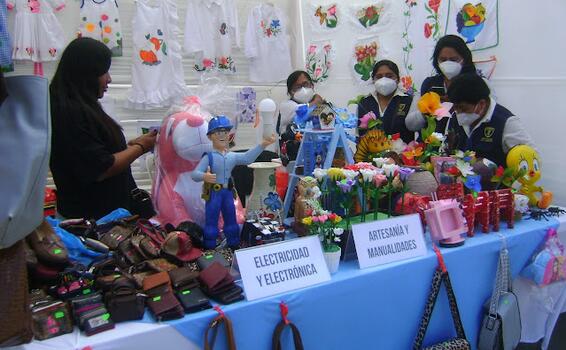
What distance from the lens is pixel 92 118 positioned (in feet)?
5.58

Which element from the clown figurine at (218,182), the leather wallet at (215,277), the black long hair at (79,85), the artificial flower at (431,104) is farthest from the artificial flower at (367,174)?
the black long hair at (79,85)

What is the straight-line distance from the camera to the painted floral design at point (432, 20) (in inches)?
134

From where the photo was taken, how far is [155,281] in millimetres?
1134

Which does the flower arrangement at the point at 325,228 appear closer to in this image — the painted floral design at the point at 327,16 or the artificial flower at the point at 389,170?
the artificial flower at the point at 389,170

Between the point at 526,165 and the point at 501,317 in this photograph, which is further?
the point at 526,165

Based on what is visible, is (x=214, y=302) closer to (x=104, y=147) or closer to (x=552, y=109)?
(x=104, y=147)

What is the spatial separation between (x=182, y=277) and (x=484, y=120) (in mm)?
1809

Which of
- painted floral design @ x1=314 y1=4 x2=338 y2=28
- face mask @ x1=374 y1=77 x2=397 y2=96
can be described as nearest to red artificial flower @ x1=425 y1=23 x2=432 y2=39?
face mask @ x1=374 y1=77 x2=397 y2=96

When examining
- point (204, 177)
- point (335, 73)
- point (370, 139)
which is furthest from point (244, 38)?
point (204, 177)

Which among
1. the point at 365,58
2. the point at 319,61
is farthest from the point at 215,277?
the point at 319,61

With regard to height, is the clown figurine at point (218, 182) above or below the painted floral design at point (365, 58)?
below

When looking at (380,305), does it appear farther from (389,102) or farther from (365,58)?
(365,58)

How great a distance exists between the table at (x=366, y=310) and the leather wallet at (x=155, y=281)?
0.08 meters

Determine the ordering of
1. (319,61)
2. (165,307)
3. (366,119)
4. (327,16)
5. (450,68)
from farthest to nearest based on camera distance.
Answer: (319,61) < (327,16) < (450,68) < (366,119) < (165,307)
